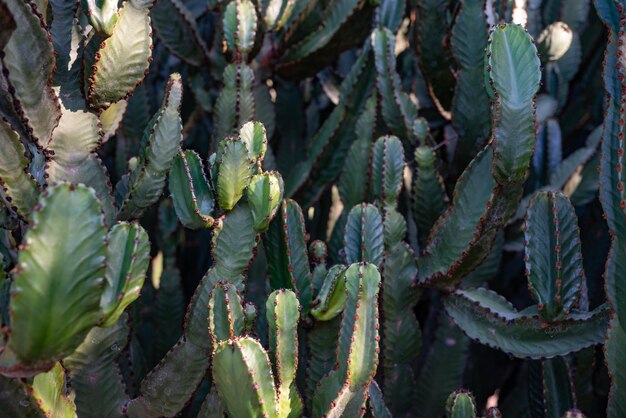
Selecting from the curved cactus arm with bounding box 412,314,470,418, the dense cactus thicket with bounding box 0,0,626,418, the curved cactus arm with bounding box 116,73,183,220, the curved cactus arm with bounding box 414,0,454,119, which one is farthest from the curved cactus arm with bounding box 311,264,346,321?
the curved cactus arm with bounding box 414,0,454,119

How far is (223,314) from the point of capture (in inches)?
42.9

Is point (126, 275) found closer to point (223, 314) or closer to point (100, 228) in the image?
point (100, 228)

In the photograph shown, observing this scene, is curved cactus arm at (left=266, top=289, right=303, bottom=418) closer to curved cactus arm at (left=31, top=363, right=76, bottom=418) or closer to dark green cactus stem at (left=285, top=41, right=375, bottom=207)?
curved cactus arm at (left=31, top=363, right=76, bottom=418)

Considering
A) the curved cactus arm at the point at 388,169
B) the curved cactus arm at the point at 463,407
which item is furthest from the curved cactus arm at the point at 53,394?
the curved cactus arm at the point at 388,169

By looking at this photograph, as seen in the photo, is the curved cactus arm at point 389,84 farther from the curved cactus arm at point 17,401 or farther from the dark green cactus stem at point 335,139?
the curved cactus arm at point 17,401

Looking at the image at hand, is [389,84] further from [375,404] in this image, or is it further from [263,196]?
[375,404]

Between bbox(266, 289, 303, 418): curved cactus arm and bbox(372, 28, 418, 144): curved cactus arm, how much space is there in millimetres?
692

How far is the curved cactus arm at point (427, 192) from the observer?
60.8 inches

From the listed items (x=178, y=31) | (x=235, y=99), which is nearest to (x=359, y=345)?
(x=235, y=99)

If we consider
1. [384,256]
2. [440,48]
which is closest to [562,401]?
[384,256]

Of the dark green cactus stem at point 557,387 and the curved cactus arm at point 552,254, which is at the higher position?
the curved cactus arm at point 552,254

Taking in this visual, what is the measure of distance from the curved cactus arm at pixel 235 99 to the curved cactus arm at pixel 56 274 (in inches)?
30.0

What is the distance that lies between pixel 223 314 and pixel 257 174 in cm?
25

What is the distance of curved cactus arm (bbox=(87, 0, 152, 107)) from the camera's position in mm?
1188
